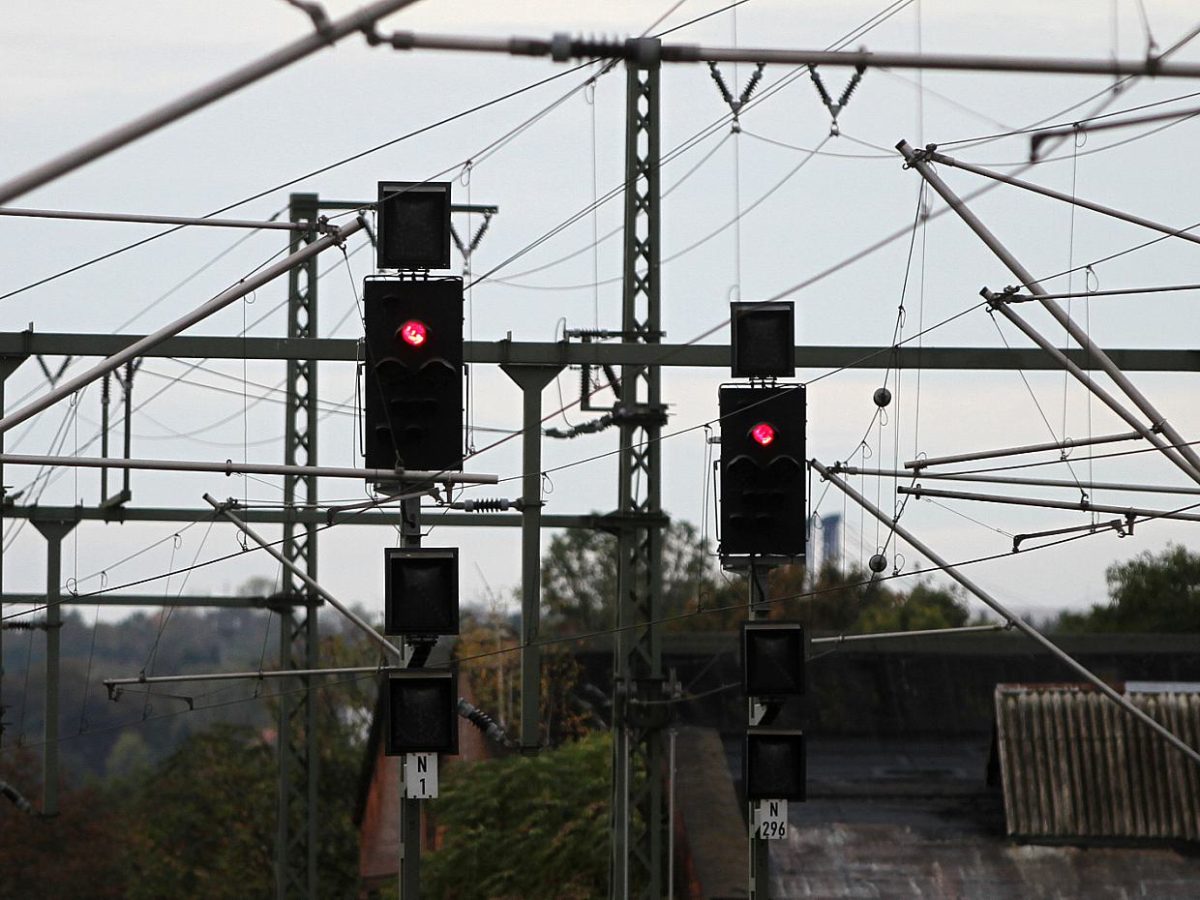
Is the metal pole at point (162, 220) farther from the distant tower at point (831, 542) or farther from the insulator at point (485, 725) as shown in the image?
the distant tower at point (831, 542)

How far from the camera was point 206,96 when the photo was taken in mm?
8633

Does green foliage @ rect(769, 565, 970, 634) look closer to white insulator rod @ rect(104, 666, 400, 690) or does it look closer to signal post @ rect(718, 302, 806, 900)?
white insulator rod @ rect(104, 666, 400, 690)

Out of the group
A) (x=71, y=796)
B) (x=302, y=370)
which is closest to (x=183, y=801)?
(x=71, y=796)

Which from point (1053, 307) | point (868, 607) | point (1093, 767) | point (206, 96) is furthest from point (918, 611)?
point (206, 96)

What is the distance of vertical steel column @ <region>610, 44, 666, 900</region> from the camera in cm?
2194

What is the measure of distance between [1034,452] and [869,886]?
12.5 metres

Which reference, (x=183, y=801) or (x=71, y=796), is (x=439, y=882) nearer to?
(x=183, y=801)

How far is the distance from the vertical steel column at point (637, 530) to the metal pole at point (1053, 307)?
5776mm

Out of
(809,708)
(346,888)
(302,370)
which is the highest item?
(302,370)

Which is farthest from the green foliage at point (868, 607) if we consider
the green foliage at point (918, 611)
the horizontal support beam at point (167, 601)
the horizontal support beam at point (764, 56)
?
the horizontal support beam at point (764, 56)

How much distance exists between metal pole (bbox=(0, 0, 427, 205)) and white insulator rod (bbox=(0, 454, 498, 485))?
6.38 metres

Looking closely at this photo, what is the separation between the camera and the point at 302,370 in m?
30.1

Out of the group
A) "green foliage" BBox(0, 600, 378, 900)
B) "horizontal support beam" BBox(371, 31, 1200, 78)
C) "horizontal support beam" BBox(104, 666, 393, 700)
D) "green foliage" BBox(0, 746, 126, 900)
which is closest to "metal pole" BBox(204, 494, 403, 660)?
"horizontal support beam" BBox(104, 666, 393, 700)

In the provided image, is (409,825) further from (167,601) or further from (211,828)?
(211,828)
